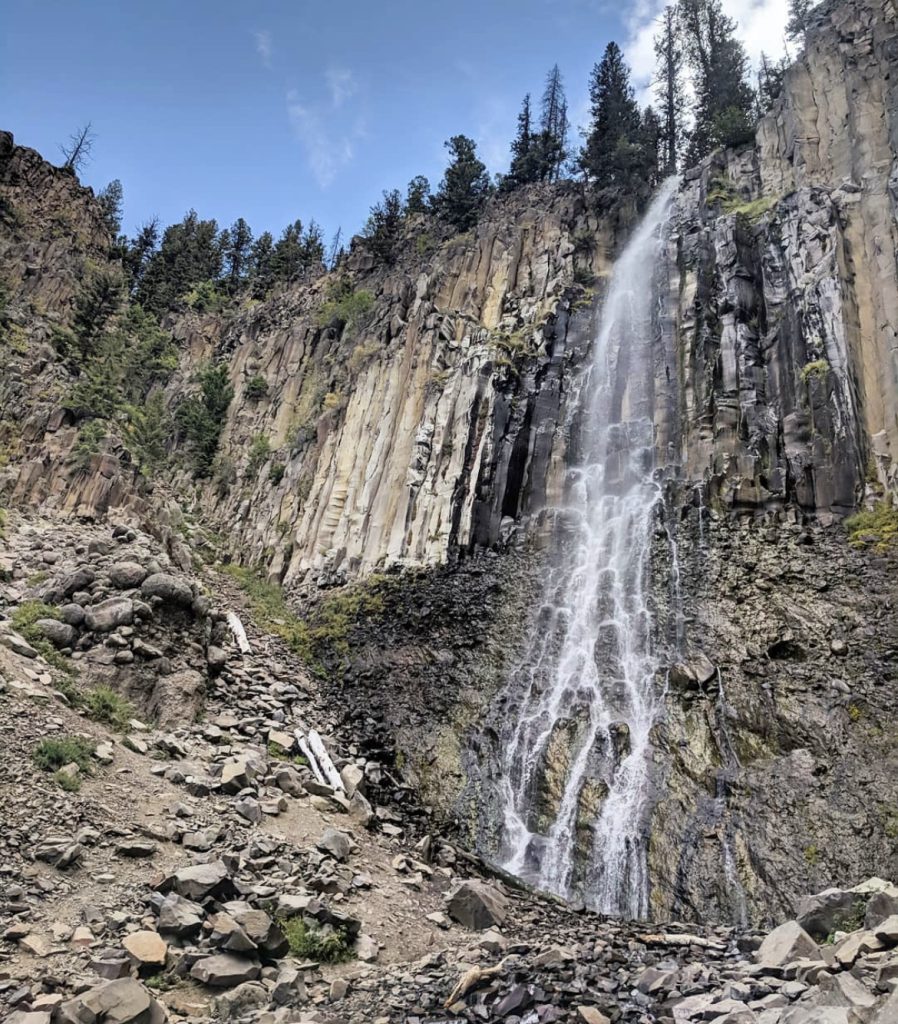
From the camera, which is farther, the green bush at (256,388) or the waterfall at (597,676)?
the green bush at (256,388)

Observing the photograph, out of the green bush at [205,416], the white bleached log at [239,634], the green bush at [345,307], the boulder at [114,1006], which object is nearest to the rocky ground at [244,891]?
the boulder at [114,1006]

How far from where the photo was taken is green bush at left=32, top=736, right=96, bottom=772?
10930mm

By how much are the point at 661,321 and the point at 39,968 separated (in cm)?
2920

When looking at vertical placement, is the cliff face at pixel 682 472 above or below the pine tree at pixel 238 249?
below

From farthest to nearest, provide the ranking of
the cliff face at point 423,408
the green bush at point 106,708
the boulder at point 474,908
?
the cliff face at point 423,408 < the green bush at point 106,708 < the boulder at point 474,908

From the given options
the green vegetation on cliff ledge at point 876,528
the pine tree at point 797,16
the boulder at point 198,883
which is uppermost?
the pine tree at point 797,16

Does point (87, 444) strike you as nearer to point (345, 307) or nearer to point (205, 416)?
point (205, 416)

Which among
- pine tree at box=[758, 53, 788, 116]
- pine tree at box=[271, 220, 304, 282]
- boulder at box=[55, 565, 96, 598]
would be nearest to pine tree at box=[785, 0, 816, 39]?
pine tree at box=[758, 53, 788, 116]

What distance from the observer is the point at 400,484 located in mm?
28969

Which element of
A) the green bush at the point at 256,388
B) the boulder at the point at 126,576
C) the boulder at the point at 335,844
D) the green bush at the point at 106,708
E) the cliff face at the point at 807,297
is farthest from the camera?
the green bush at the point at 256,388

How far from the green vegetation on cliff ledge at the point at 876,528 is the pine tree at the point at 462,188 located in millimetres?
33767

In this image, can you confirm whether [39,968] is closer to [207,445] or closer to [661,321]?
[661,321]

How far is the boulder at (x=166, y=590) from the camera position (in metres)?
16.8

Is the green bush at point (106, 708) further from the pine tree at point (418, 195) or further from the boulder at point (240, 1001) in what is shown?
the pine tree at point (418, 195)
